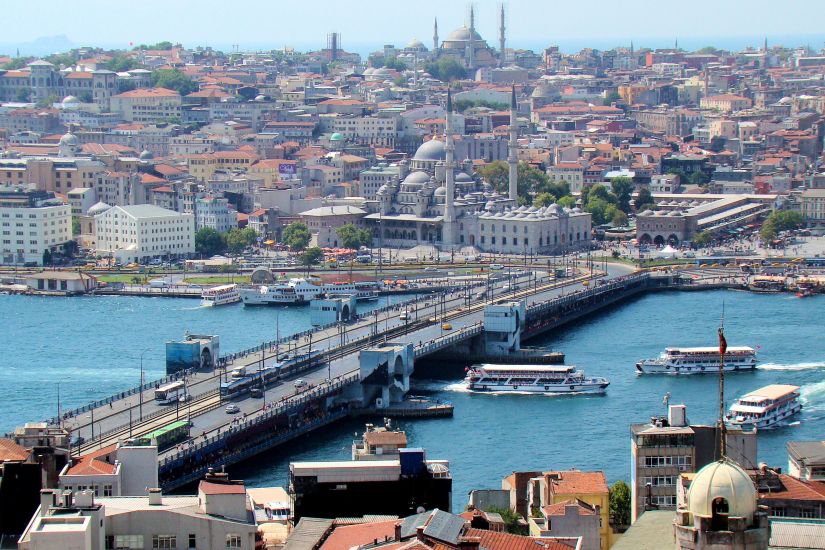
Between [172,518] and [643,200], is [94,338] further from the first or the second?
[172,518]

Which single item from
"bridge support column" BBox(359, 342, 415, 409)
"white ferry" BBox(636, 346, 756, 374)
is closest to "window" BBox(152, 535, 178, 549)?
"bridge support column" BBox(359, 342, 415, 409)

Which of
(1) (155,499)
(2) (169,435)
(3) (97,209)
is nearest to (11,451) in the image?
(1) (155,499)

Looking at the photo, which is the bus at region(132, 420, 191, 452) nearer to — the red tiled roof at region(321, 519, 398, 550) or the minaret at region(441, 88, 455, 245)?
the red tiled roof at region(321, 519, 398, 550)

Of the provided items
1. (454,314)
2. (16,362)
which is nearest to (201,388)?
(16,362)

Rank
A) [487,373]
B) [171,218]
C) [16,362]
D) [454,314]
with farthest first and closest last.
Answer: [171,218], [454,314], [16,362], [487,373]

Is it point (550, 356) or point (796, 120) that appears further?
point (796, 120)

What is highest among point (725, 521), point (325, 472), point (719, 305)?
point (725, 521)

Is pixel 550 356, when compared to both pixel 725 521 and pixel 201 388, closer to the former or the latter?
pixel 201 388
